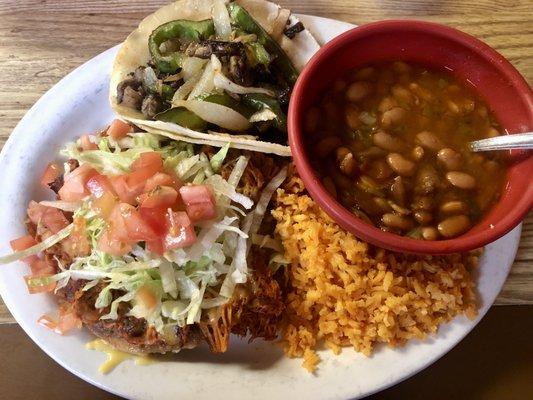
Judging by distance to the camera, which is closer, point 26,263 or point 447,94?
point 447,94

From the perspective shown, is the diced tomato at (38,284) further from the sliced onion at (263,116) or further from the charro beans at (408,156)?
the charro beans at (408,156)

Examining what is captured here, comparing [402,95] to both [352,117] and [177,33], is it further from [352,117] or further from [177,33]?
[177,33]

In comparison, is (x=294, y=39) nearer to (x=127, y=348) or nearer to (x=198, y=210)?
(x=198, y=210)

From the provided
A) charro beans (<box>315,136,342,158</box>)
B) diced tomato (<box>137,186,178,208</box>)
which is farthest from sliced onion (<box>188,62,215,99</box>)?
charro beans (<box>315,136,342,158</box>)

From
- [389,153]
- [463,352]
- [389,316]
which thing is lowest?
[463,352]

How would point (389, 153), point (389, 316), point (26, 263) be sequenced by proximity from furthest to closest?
point (26, 263) → point (389, 316) → point (389, 153)

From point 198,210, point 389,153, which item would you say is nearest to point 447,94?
point 389,153

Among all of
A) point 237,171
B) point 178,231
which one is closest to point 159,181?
point 178,231

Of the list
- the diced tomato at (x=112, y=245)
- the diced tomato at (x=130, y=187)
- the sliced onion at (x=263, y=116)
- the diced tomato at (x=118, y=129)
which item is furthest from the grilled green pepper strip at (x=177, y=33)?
the diced tomato at (x=112, y=245)
